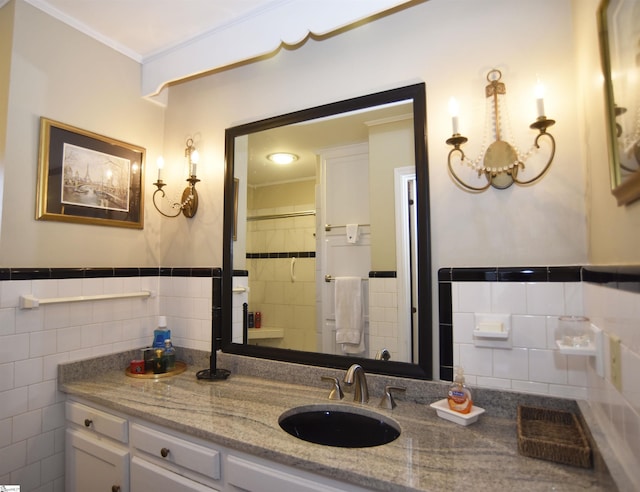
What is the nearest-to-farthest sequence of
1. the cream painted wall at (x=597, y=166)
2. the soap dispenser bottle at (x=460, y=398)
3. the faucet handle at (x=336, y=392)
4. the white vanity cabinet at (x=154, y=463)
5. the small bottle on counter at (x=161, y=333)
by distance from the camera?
the cream painted wall at (x=597, y=166) → the white vanity cabinet at (x=154, y=463) → the soap dispenser bottle at (x=460, y=398) → the faucet handle at (x=336, y=392) → the small bottle on counter at (x=161, y=333)

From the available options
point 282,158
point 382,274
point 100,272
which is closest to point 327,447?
point 382,274

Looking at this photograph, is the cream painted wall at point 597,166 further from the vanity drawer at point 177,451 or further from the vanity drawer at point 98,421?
the vanity drawer at point 98,421

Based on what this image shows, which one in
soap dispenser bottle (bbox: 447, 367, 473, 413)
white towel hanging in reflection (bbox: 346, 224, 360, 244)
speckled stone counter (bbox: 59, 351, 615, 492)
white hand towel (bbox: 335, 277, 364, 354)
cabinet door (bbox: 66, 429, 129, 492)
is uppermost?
white towel hanging in reflection (bbox: 346, 224, 360, 244)

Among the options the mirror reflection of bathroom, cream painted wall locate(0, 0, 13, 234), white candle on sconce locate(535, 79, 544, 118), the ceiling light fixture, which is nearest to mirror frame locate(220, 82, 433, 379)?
the mirror reflection of bathroom

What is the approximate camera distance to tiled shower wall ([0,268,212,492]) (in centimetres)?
143

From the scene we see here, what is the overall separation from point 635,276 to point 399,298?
2.70 feet

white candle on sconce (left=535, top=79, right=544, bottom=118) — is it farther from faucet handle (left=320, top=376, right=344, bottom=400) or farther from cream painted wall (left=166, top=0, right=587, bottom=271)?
faucet handle (left=320, top=376, right=344, bottom=400)

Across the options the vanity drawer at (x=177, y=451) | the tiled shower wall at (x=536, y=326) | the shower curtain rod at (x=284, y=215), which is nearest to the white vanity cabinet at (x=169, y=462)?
the vanity drawer at (x=177, y=451)

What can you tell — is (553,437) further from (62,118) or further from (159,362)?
(62,118)

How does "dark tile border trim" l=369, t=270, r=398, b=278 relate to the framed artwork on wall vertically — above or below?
below

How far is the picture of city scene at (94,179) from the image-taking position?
64.4 inches

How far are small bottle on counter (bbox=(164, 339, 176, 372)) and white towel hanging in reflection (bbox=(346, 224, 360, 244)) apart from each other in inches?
41.2

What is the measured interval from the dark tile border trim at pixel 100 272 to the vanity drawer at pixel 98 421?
1.85 ft

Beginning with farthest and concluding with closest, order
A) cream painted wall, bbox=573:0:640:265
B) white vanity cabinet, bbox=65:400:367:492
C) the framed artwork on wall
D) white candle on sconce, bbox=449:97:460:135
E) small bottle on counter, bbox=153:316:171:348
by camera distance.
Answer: small bottle on counter, bbox=153:316:171:348 → the framed artwork on wall → white candle on sconce, bbox=449:97:460:135 → white vanity cabinet, bbox=65:400:367:492 → cream painted wall, bbox=573:0:640:265
